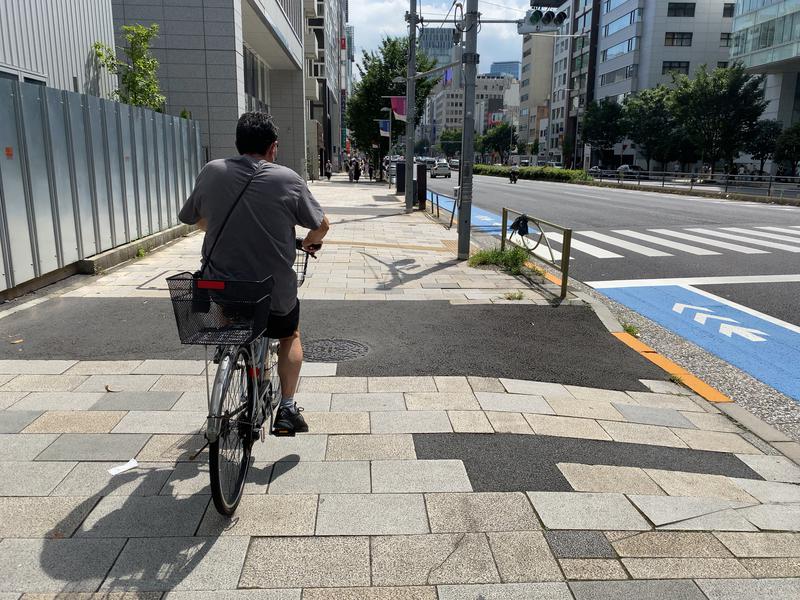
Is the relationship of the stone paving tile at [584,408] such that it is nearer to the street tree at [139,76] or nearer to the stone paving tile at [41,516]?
the stone paving tile at [41,516]

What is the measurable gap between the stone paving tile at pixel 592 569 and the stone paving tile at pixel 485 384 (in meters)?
→ 2.30

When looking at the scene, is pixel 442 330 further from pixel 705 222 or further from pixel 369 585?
pixel 705 222

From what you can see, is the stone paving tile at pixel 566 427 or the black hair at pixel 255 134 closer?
the black hair at pixel 255 134

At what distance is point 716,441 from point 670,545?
1.71m

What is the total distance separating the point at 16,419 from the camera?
4.30m

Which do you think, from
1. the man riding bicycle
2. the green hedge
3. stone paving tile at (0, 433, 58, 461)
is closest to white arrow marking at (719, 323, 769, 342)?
the man riding bicycle

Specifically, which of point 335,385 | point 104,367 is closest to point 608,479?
point 335,385

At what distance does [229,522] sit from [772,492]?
10.1ft

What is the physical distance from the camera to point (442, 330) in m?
7.04

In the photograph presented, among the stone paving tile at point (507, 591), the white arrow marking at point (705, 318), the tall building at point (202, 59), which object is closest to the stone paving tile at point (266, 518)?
the stone paving tile at point (507, 591)

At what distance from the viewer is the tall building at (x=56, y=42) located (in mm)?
9312

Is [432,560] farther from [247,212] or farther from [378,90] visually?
[378,90]

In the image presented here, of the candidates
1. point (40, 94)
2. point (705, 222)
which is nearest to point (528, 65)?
point (705, 222)

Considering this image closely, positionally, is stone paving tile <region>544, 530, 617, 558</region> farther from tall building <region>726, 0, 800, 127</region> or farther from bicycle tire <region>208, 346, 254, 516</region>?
tall building <region>726, 0, 800, 127</region>
